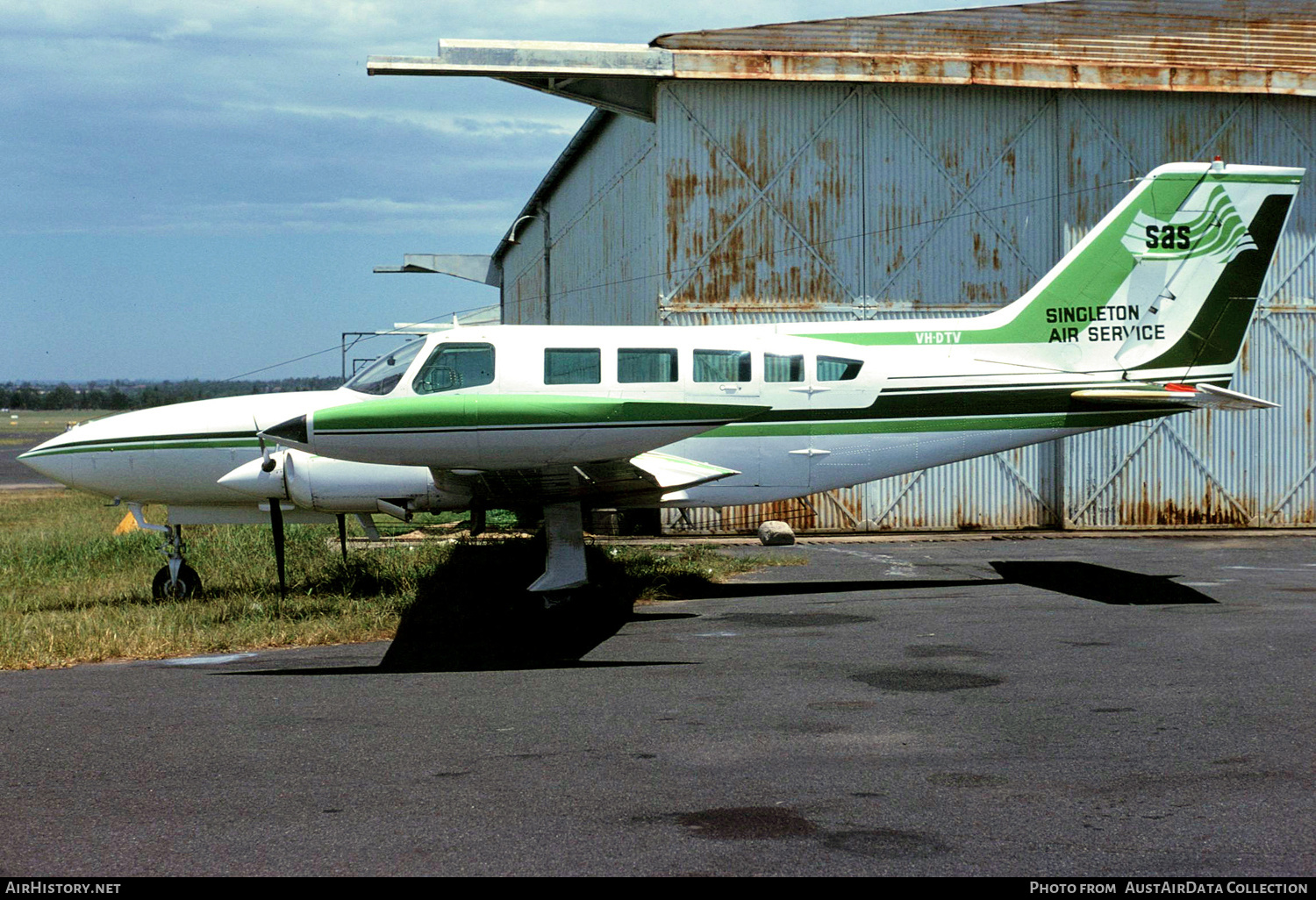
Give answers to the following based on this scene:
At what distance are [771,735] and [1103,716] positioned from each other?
217 centimetres

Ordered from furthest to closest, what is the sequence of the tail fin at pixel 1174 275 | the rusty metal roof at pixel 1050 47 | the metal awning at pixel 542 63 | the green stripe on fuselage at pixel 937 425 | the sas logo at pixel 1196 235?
the rusty metal roof at pixel 1050 47, the metal awning at pixel 542 63, the sas logo at pixel 1196 235, the tail fin at pixel 1174 275, the green stripe on fuselage at pixel 937 425

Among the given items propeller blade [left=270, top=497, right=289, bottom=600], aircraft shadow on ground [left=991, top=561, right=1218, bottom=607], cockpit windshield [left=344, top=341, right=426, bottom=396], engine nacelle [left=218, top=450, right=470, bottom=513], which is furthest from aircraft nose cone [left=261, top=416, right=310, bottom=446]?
aircraft shadow on ground [left=991, top=561, right=1218, bottom=607]

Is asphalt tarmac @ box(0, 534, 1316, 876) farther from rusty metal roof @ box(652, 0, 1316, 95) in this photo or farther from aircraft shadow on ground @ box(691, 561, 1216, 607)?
rusty metal roof @ box(652, 0, 1316, 95)

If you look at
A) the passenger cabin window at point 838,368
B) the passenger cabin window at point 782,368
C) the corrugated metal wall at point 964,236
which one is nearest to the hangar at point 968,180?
the corrugated metal wall at point 964,236

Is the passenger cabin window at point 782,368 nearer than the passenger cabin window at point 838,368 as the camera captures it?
Yes

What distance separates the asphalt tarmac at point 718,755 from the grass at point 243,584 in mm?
683

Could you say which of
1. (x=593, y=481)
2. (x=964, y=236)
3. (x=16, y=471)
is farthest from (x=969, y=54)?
(x=16, y=471)

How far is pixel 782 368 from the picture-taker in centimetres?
1275

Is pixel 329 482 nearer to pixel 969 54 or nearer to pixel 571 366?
pixel 571 366

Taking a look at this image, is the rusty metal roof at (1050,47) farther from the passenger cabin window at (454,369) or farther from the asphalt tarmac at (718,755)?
the asphalt tarmac at (718,755)

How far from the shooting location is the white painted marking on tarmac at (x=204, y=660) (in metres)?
9.75

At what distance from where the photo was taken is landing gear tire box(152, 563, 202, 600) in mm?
12766

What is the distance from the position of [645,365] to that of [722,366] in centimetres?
85

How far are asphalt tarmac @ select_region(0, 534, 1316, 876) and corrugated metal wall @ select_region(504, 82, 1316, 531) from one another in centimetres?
972
